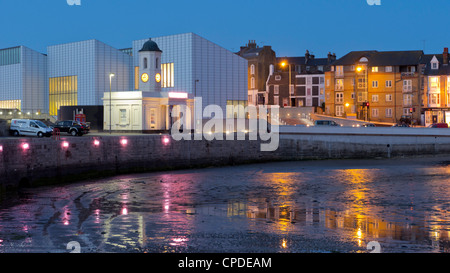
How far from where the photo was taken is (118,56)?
96.4m

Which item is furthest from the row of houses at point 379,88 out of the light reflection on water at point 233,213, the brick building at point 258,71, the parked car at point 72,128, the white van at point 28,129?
the light reflection on water at point 233,213

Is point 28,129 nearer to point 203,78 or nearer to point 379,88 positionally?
point 203,78

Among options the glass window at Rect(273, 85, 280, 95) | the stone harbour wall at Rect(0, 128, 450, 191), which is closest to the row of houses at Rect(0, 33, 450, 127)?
the glass window at Rect(273, 85, 280, 95)

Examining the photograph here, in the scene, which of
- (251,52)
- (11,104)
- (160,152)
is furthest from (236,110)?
(160,152)

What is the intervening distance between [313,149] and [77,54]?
52334 millimetres

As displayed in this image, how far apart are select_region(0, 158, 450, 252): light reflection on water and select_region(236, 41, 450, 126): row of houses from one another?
6122cm

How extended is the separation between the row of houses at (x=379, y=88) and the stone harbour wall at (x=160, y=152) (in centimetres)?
3759

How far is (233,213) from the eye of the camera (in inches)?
965

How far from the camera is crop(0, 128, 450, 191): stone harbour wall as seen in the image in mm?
34375

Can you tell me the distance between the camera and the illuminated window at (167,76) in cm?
9000

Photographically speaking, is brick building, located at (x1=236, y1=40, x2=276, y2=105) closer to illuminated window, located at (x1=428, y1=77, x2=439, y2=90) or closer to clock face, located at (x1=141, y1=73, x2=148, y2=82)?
illuminated window, located at (x1=428, y1=77, x2=439, y2=90)

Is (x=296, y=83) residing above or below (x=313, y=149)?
above
